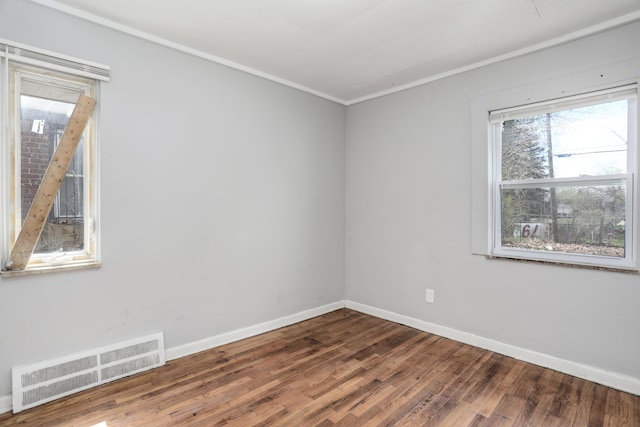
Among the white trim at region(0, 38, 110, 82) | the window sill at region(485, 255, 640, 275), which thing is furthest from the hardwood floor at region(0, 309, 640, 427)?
the white trim at region(0, 38, 110, 82)

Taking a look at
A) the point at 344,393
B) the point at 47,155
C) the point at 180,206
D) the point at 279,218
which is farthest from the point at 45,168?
the point at 344,393

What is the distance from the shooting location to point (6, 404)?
2.02 m

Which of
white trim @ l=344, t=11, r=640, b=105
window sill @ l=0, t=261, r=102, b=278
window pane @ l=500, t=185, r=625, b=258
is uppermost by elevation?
white trim @ l=344, t=11, r=640, b=105

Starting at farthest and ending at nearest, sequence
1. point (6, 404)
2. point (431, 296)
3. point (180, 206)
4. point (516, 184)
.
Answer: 1. point (431, 296)
2. point (516, 184)
3. point (180, 206)
4. point (6, 404)

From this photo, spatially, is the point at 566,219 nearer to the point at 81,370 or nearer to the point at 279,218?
the point at 279,218

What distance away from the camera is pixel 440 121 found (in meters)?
3.29

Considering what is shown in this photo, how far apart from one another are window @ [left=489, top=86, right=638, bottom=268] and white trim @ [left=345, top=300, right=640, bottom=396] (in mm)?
769

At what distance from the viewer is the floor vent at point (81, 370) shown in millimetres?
2061

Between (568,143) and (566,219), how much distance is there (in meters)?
0.60

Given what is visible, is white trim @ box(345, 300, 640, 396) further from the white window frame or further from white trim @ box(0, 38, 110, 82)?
white trim @ box(0, 38, 110, 82)

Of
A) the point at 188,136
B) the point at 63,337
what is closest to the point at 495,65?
the point at 188,136

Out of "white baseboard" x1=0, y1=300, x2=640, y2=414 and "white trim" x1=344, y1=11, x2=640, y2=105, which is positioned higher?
"white trim" x1=344, y1=11, x2=640, y2=105

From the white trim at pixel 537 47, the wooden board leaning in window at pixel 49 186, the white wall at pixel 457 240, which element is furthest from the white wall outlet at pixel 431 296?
the wooden board leaning in window at pixel 49 186

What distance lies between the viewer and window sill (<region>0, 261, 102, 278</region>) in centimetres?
204
